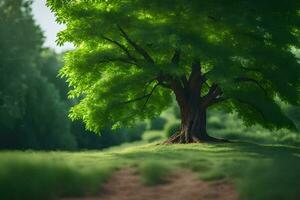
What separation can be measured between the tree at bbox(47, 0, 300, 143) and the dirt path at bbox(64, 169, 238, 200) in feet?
33.0

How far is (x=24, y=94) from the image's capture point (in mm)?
46719

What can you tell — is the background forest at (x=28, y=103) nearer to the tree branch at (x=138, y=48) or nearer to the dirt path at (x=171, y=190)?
Answer: the tree branch at (x=138, y=48)

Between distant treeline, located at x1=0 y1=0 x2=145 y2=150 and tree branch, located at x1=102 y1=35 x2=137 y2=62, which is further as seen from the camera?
distant treeline, located at x1=0 y1=0 x2=145 y2=150

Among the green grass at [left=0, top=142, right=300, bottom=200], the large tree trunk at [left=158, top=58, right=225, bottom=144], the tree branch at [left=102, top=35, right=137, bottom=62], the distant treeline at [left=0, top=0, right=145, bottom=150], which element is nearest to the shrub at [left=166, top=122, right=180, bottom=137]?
the distant treeline at [left=0, top=0, right=145, bottom=150]

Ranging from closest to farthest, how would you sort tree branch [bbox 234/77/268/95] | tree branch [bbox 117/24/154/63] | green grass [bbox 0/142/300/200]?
green grass [bbox 0/142/300/200]
tree branch [bbox 117/24/154/63]
tree branch [bbox 234/77/268/95]

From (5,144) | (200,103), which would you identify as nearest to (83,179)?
(200,103)

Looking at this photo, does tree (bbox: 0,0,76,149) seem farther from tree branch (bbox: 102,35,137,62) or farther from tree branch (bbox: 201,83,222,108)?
tree branch (bbox: 201,83,222,108)

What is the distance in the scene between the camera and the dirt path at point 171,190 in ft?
45.7

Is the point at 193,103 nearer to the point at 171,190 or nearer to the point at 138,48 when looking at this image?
the point at 138,48

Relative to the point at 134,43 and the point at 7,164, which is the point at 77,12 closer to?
the point at 134,43

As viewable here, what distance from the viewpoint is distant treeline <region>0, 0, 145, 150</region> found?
148ft

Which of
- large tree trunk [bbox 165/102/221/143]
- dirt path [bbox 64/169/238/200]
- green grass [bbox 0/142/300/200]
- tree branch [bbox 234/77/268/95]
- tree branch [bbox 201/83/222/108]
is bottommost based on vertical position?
dirt path [bbox 64/169/238/200]

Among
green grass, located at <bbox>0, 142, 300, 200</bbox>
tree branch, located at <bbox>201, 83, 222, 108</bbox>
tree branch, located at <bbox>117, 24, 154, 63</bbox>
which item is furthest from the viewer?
tree branch, located at <bbox>201, 83, 222, 108</bbox>

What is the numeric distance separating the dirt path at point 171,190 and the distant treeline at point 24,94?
30.0m
